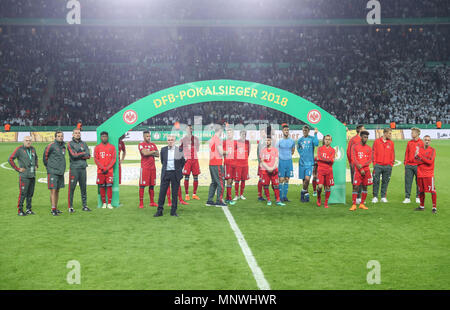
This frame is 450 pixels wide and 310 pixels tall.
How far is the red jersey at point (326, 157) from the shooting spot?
11.3 meters

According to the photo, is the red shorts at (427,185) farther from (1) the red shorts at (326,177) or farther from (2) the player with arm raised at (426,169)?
(1) the red shorts at (326,177)

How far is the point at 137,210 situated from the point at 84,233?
8.03 feet

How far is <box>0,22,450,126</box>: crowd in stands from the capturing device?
40.8 m

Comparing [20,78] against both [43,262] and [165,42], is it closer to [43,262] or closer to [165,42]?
[165,42]

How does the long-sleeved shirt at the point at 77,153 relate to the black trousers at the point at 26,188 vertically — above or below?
above

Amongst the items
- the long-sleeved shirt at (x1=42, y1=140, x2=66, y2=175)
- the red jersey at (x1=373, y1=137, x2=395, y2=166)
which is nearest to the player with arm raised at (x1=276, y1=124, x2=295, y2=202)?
the red jersey at (x1=373, y1=137, x2=395, y2=166)

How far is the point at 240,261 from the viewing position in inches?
281

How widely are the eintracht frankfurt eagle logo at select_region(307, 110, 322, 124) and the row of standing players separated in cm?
61

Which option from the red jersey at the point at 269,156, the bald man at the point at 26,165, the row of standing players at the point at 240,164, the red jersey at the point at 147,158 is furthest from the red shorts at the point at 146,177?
the red jersey at the point at 269,156

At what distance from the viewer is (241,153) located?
1202 cm

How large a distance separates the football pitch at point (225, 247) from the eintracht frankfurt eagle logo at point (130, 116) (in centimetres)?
Answer: 215

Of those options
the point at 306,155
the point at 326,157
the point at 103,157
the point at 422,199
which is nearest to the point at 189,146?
the point at 103,157

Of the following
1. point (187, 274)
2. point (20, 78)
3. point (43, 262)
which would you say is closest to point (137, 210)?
point (43, 262)
